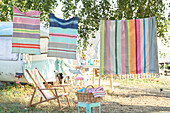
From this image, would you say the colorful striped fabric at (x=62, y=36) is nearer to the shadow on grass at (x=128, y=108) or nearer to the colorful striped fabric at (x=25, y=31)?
the colorful striped fabric at (x=25, y=31)

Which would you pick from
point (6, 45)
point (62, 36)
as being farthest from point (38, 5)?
point (62, 36)

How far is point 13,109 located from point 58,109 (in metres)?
0.92

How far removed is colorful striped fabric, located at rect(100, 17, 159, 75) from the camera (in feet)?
16.3

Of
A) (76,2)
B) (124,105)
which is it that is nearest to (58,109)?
(124,105)

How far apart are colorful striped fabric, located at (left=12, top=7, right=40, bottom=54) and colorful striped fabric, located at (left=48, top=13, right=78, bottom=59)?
0.34 metres

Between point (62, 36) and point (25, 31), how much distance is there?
80 cm

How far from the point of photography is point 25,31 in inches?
211

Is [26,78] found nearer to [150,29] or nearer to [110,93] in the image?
[110,93]

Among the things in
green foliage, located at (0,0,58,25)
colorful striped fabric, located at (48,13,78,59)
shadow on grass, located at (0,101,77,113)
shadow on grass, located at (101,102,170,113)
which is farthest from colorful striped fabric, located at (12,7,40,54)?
shadow on grass, located at (101,102,170,113)

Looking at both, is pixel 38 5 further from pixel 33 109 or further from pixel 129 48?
pixel 129 48

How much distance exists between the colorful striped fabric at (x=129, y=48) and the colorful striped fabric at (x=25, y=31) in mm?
1473

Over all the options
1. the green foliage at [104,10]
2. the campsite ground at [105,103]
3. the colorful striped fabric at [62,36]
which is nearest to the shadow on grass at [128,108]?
the campsite ground at [105,103]

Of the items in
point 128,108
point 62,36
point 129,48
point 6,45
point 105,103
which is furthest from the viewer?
point 6,45

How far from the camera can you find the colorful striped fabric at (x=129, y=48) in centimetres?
497
